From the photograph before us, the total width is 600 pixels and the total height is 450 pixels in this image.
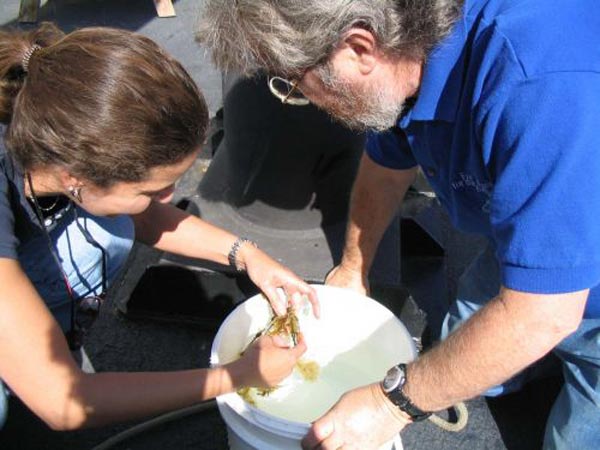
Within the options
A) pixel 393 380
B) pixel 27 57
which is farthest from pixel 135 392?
pixel 27 57

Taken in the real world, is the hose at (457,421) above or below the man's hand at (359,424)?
below

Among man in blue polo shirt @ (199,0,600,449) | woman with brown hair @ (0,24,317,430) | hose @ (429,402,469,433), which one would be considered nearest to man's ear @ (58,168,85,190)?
woman with brown hair @ (0,24,317,430)

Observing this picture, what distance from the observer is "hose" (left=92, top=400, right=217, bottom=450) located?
4.62 ft

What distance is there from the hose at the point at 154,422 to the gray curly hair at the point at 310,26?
3.04 feet

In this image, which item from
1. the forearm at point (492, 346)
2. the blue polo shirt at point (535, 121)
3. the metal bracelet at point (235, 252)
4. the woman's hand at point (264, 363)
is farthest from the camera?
the metal bracelet at point (235, 252)

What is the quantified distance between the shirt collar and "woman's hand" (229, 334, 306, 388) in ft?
1.80

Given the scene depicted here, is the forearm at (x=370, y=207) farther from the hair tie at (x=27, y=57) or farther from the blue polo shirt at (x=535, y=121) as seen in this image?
the hair tie at (x=27, y=57)

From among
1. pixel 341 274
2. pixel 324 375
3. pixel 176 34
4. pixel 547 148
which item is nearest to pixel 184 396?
pixel 324 375

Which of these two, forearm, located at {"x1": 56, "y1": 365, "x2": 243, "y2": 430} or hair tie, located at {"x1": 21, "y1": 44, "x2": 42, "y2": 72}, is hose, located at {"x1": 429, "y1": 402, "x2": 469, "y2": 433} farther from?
hair tie, located at {"x1": 21, "y1": 44, "x2": 42, "y2": 72}

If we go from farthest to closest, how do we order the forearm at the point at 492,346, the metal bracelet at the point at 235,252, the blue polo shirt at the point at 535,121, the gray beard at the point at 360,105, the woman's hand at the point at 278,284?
the metal bracelet at the point at 235,252, the woman's hand at the point at 278,284, the gray beard at the point at 360,105, the forearm at the point at 492,346, the blue polo shirt at the point at 535,121

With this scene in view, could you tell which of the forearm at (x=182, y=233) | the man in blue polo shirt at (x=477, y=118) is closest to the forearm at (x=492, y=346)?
the man in blue polo shirt at (x=477, y=118)

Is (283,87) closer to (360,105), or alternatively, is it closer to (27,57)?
(360,105)

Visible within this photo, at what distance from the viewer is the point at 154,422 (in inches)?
57.5

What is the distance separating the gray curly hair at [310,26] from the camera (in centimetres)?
85
